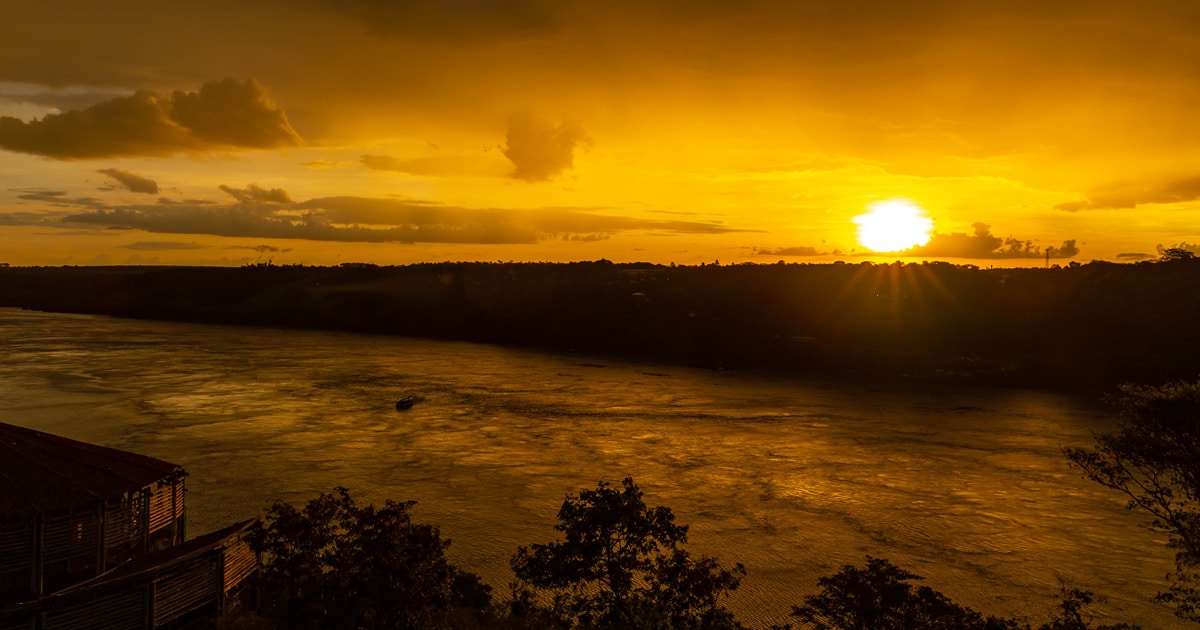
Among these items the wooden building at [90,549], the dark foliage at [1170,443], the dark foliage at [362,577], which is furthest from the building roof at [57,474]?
the dark foliage at [1170,443]

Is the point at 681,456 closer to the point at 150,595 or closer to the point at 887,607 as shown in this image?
the point at 887,607

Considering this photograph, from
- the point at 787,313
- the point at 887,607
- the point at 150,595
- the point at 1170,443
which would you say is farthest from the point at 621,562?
the point at 787,313

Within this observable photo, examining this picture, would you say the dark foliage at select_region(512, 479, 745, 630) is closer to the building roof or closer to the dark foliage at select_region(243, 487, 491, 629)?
the dark foliage at select_region(243, 487, 491, 629)

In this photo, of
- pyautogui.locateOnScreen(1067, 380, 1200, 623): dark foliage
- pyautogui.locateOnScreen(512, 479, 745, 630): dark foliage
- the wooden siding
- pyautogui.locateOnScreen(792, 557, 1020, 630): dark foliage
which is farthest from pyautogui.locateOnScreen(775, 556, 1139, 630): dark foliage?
the wooden siding

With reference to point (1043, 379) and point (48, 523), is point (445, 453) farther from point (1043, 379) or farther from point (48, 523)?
point (1043, 379)

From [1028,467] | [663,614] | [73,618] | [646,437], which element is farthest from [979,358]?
A: [73,618]

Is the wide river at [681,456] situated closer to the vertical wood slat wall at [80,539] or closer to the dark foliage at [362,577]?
the dark foliage at [362,577]
